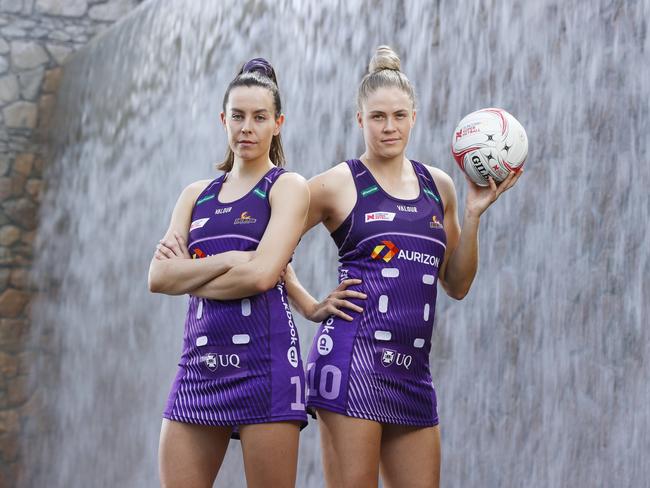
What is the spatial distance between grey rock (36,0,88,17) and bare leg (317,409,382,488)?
721 cm

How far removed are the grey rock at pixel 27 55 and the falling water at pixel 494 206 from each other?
2.09 metres

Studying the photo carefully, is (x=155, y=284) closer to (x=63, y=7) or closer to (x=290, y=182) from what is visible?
(x=290, y=182)

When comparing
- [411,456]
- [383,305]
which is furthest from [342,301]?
[411,456]

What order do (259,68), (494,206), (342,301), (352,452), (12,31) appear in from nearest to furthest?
(352,452), (342,301), (259,68), (494,206), (12,31)

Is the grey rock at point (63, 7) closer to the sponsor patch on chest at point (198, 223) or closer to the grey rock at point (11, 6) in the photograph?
the grey rock at point (11, 6)

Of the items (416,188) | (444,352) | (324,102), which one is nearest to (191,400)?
(416,188)

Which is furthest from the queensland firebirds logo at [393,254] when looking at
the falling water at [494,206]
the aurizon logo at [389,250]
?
the falling water at [494,206]

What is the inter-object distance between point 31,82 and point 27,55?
0.22 metres

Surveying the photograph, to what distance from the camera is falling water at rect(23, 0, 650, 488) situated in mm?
3248

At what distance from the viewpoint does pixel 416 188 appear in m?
2.85

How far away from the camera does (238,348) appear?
2.72 metres

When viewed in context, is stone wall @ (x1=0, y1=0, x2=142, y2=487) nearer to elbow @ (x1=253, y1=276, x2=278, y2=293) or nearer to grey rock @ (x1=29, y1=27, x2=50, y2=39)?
grey rock @ (x1=29, y1=27, x2=50, y2=39)

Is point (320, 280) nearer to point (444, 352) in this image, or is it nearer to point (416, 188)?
point (444, 352)

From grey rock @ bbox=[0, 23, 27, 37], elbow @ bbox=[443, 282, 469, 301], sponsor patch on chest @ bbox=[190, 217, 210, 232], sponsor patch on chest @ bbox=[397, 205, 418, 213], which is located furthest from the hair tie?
grey rock @ bbox=[0, 23, 27, 37]
